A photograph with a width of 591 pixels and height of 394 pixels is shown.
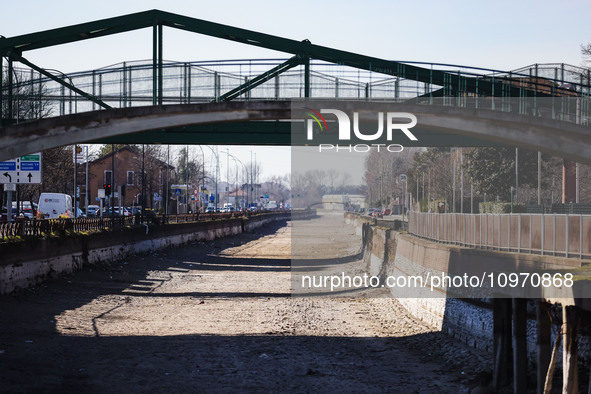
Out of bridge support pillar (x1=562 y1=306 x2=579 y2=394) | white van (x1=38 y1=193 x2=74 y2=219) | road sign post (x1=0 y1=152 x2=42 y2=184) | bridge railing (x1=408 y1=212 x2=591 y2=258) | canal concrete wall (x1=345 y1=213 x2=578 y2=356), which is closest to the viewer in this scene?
bridge support pillar (x1=562 y1=306 x2=579 y2=394)

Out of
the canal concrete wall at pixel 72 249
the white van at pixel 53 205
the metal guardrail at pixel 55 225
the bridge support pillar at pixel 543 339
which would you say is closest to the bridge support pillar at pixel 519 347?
the bridge support pillar at pixel 543 339

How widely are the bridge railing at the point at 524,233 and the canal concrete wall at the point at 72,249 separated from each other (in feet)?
50.5

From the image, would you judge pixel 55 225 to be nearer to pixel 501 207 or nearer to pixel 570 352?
pixel 570 352

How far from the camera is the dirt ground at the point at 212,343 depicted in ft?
52.5

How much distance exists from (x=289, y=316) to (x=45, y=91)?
13347 mm

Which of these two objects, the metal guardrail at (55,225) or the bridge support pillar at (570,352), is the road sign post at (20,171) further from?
the bridge support pillar at (570,352)

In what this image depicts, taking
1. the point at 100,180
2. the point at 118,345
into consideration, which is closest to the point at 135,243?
the point at 118,345

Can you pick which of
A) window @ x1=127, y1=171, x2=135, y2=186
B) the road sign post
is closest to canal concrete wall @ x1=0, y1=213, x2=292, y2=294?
the road sign post

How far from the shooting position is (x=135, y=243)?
1725 inches

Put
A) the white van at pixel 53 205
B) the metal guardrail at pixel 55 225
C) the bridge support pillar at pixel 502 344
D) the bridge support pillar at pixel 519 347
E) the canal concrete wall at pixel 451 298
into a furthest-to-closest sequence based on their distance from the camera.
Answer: the white van at pixel 53 205
the metal guardrail at pixel 55 225
the canal concrete wall at pixel 451 298
the bridge support pillar at pixel 502 344
the bridge support pillar at pixel 519 347

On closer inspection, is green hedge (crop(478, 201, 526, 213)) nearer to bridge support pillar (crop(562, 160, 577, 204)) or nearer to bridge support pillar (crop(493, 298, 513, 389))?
bridge support pillar (crop(562, 160, 577, 204))

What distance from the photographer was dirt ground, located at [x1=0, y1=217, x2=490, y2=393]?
52.5 ft

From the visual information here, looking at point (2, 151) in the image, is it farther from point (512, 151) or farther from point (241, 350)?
point (512, 151)

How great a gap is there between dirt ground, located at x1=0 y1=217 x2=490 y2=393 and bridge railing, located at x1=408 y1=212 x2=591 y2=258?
12.8 ft
